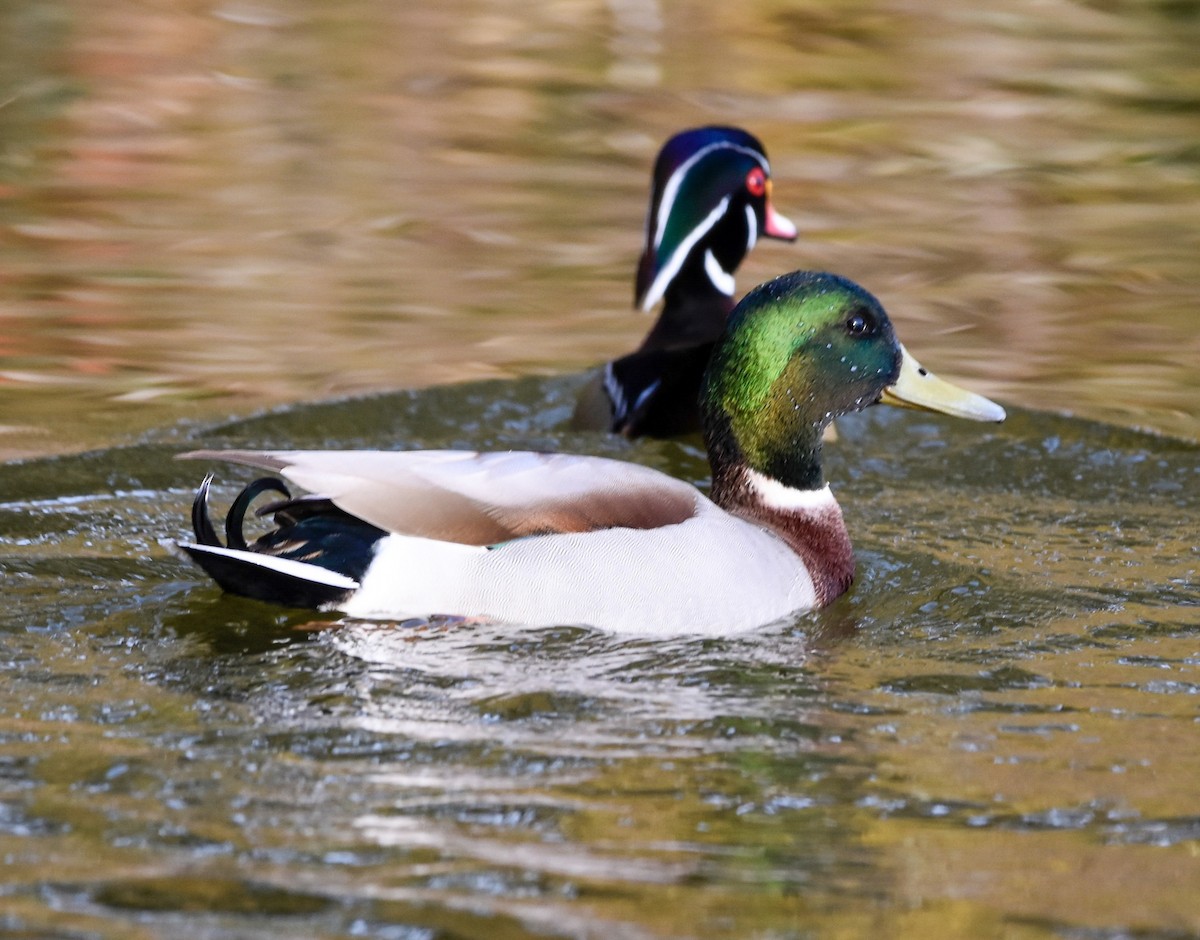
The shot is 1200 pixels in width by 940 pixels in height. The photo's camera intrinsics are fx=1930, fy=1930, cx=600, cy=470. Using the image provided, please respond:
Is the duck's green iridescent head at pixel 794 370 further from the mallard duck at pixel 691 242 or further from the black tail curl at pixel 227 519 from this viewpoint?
the mallard duck at pixel 691 242

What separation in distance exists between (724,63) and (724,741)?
461 inches

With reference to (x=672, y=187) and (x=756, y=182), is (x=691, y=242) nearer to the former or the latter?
(x=672, y=187)

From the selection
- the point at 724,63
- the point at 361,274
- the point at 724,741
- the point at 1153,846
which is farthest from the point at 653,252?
the point at 724,63

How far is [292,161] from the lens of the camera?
1272cm

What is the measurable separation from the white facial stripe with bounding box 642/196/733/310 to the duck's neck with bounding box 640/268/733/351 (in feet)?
0.35

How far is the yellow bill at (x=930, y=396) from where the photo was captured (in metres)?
6.16

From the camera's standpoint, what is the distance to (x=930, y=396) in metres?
6.18

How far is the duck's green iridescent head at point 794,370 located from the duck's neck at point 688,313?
2.42 m

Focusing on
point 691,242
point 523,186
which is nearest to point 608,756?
point 691,242

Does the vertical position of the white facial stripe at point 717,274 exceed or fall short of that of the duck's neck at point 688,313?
it exceeds it

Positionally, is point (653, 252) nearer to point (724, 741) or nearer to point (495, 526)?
point (495, 526)

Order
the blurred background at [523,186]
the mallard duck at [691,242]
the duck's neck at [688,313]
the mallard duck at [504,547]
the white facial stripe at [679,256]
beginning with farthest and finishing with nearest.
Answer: the blurred background at [523,186] < the duck's neck at [688,313] < the white facial stripe at [679,256] < the mallard duck at [691,242] < the mallard duck at [504,547]

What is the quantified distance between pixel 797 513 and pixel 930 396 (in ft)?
1.97

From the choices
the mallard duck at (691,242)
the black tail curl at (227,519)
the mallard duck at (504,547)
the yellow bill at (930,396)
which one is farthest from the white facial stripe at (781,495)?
the mallard duck at (691,242)
